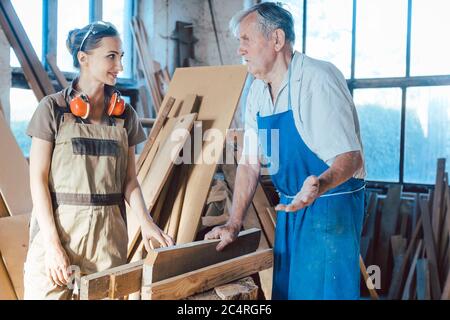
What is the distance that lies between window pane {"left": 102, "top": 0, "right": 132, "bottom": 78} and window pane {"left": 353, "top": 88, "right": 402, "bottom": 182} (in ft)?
8.79

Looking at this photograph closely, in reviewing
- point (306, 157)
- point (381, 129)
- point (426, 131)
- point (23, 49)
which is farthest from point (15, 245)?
point (426, 131)

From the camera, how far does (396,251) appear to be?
16.6 ft

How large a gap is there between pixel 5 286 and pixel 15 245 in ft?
0.75

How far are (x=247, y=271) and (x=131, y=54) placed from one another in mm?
4993

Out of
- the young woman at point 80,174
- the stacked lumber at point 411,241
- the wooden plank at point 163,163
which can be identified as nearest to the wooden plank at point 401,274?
the stacked lumber at point 411,241

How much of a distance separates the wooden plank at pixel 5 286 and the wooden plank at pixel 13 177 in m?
0.33

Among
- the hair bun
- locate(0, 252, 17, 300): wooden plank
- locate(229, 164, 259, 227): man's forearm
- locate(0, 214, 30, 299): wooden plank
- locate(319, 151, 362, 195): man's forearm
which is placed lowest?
locate(0, 252, 17, 300): wooden plank

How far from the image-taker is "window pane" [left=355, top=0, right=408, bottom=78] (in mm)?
5746

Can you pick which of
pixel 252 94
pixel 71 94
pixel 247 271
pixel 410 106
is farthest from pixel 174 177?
pixel 410 106

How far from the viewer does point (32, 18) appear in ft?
17.4

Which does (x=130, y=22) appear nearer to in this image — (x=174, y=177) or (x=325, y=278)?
(x=174, y=177)

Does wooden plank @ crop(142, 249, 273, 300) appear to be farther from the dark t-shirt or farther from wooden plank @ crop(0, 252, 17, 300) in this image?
wooden plank @ crop(0, 252, 17, 300)

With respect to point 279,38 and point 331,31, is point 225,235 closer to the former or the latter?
point 279,38

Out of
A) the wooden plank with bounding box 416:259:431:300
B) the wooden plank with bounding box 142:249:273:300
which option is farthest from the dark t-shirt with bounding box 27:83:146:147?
the wooden plank with bounding box 416:259:431:300
